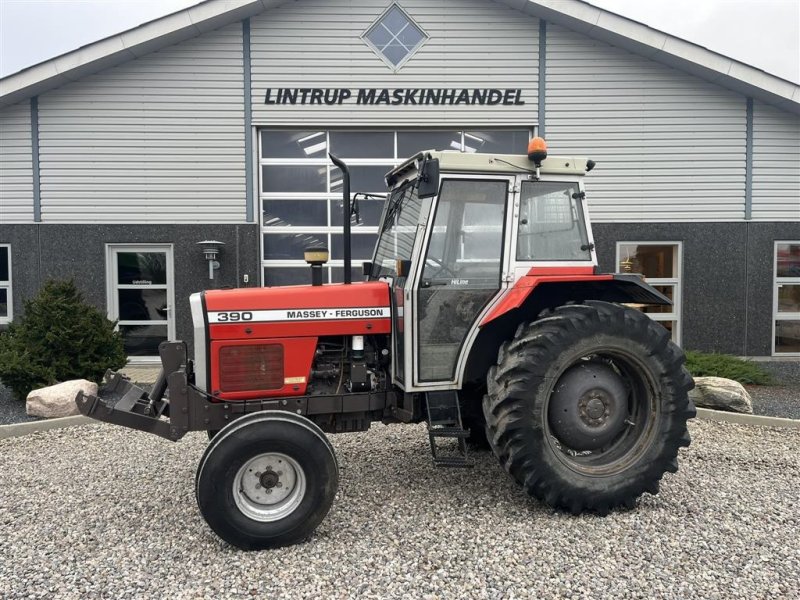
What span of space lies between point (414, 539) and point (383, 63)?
7492 millimetres

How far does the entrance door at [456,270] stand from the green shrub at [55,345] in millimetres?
4848

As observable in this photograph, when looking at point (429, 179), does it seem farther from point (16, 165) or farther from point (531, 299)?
point (16, 165)

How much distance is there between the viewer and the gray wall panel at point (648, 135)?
8.73 meters

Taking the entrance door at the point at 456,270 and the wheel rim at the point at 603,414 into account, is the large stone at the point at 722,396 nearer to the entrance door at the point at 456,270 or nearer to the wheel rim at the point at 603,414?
the wheel rim at the point at 603,414

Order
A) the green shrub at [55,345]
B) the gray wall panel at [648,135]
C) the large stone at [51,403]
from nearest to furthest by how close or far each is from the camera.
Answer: the large stone at [51,403]
the green shrub at [55,345]
the gray wall panel at [648,135]

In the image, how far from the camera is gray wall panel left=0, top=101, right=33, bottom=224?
27.7ft

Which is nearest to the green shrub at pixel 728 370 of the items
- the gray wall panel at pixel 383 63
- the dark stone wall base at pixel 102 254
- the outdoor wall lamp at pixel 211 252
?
the gray wall panel at pixel 383 63

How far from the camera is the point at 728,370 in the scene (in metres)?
7.34

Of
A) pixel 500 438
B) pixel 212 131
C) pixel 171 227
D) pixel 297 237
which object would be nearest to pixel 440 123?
pixel 297 237

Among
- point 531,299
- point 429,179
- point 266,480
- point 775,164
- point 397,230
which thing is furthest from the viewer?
point 775,164

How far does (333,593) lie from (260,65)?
8011 mm

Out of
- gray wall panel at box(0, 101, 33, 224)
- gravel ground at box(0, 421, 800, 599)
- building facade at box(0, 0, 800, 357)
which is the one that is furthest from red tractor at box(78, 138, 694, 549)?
gray wall panel at box(0, 101, 33, 224)

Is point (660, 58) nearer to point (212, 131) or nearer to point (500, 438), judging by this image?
point (212, 131)

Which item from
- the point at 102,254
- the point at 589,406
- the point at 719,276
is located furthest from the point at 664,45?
the point at 102,254
